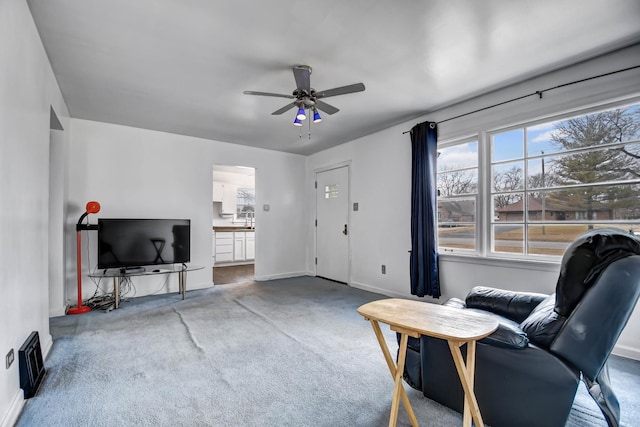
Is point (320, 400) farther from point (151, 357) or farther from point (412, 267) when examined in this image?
point (412, 267)

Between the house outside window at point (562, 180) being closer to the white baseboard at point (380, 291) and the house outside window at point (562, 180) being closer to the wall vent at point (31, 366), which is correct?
the white baseboard at point (380, 291)

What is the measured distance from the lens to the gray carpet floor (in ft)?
5.73

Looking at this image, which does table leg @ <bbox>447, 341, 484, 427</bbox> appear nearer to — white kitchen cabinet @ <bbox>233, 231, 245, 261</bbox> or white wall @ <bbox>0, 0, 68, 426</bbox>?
white wall @ <bbox>0, 0, 68, 426</bbox>

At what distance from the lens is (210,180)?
5168 mm

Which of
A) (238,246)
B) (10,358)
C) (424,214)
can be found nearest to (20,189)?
(10,358)

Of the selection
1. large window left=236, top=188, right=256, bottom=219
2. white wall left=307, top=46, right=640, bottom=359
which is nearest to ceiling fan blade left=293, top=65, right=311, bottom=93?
white wall left=307, top=46, right=640, bottom=359

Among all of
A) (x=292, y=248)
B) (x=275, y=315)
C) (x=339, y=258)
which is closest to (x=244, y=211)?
(x=292, y=248)

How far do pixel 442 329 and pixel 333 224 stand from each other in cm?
433

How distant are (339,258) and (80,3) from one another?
4567 millimetres

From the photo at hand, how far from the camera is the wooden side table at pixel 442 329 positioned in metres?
1.34

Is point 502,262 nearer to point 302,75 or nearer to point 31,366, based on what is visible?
point 302,75

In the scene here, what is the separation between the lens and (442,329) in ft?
4.49

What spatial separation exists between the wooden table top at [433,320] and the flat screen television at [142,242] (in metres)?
3.65

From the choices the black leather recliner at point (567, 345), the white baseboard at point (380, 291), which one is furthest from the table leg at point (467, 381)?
the white baseboard at point (380, 291)
